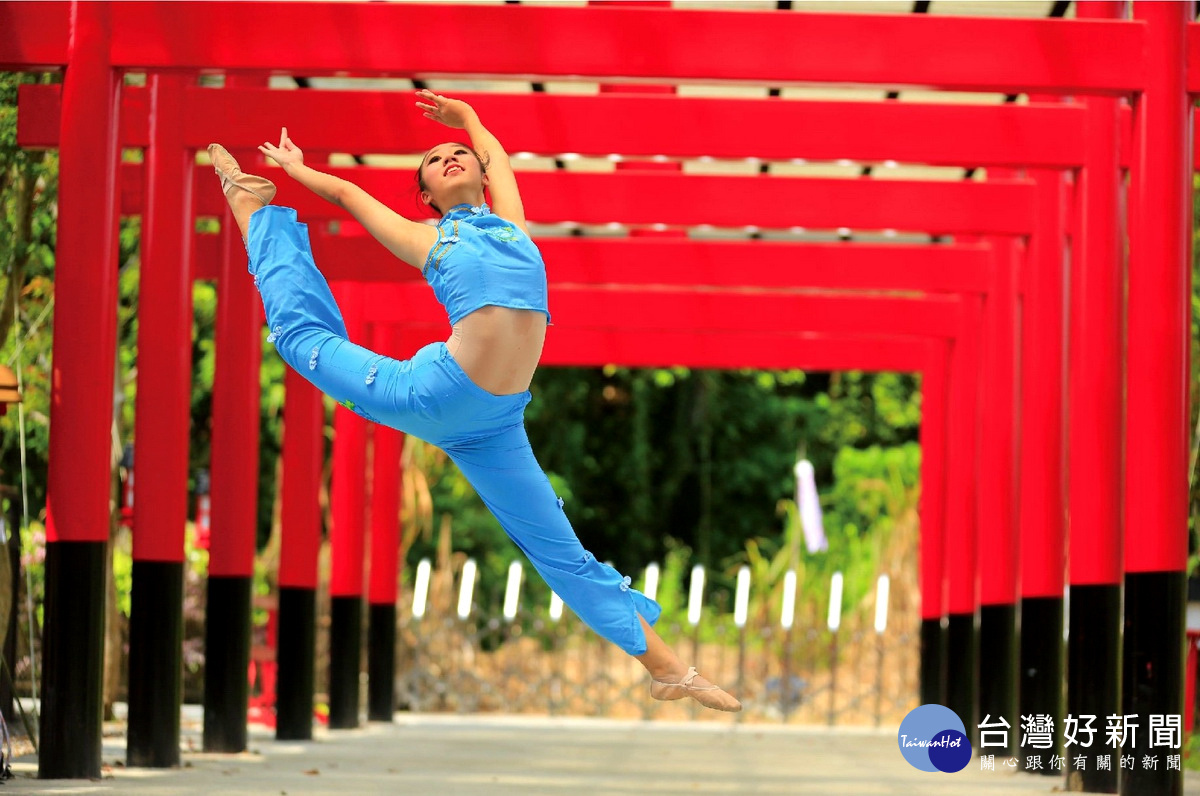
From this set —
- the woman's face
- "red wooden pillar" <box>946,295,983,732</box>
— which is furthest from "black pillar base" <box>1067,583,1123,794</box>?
the woman's face

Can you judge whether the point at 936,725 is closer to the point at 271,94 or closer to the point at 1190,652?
the point at 1190,652

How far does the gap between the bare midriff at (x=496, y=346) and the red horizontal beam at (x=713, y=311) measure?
9466mm

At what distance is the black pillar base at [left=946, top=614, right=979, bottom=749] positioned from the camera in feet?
48.6

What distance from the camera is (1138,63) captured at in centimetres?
811

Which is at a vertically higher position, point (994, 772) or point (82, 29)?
point (82, 29)

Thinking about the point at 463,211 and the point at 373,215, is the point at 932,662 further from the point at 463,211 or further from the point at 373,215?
the point at 373,215

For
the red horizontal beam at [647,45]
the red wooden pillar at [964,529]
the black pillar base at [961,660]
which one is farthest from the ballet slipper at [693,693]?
the black pillar base at [961,660]

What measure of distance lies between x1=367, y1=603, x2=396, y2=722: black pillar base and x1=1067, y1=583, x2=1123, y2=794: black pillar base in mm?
8655

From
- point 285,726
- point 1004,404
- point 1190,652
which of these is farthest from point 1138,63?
point 285,726

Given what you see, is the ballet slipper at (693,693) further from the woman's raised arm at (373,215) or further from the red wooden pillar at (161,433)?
the red wooden pillar at (161,433)

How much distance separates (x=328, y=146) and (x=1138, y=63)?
408 cm

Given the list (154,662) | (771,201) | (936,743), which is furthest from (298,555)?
(936,743)

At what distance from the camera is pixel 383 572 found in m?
17.0

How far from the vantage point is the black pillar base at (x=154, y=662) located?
9.41 metres
